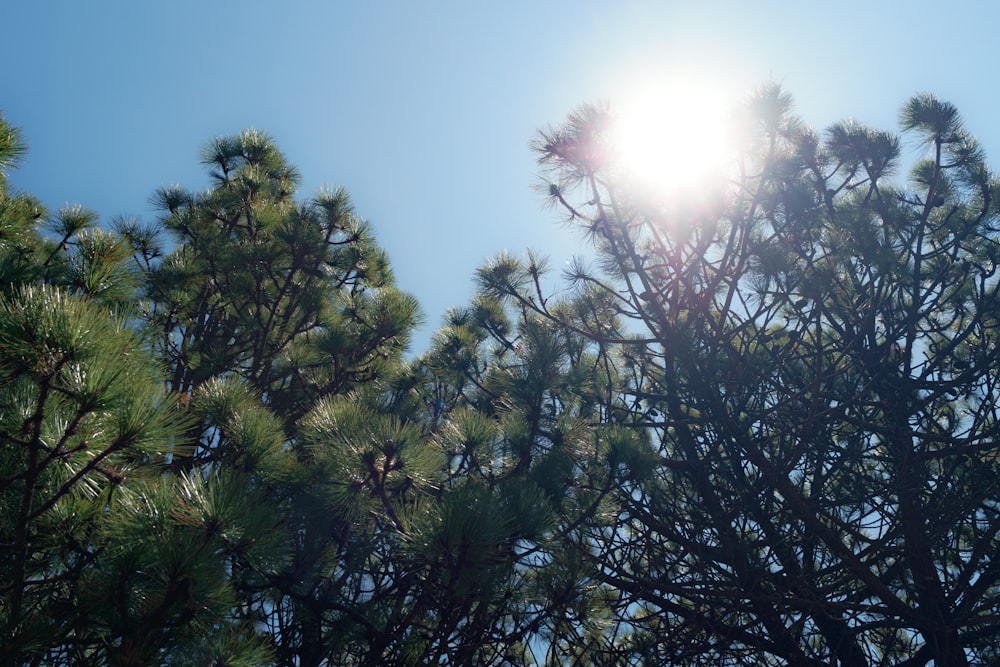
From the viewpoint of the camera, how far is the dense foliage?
2.15 m

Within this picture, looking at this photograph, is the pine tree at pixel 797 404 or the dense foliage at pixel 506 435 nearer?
the dense foliage at pixel 506 435

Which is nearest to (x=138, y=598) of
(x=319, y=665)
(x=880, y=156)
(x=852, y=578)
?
(x=319, y=665)

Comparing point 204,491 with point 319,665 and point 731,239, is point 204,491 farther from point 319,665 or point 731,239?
point 731,239

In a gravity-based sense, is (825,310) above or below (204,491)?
above

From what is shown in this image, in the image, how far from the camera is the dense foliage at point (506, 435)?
215 cm

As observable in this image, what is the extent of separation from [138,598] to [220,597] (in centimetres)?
30

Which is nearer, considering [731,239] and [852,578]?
[852,578]

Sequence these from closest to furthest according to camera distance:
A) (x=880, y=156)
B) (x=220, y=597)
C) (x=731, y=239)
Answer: (x=220, y=597), (x=731, y=239), (x=880, y=156)

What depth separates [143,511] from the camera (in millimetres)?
2186

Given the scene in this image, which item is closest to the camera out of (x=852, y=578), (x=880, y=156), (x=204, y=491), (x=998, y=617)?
(x=204, y=491)

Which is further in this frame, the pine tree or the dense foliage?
the pine tree

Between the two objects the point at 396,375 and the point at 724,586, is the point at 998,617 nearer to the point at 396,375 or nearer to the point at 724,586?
Result: the point at 724,586

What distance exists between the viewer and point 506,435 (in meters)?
3.48

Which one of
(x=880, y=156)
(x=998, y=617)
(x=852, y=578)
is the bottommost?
(x=998, y=617)
